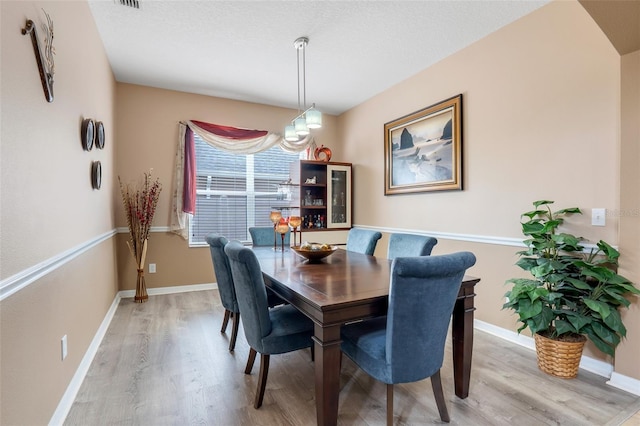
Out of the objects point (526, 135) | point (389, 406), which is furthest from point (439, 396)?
point (526, 135)

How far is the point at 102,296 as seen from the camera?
9.37 feet

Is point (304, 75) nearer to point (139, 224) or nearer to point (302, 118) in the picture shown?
point (302, 118)

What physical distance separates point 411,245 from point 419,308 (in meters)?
1.07

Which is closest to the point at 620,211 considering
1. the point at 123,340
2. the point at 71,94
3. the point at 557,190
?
the point at 557,190

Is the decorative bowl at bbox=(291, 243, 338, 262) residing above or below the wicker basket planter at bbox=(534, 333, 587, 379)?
above

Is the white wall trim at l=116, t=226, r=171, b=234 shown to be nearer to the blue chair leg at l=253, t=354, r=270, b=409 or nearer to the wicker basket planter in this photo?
the blue chair leg at l=253, t=354, r=270, b=409

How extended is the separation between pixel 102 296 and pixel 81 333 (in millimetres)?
830

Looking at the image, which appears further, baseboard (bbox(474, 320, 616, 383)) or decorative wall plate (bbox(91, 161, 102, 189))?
decorative wall plate (bbox(91, 161, 102, 189))

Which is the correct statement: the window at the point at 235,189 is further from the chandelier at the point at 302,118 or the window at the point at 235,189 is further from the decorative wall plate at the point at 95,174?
the decorative wall plate at the point at 95,174

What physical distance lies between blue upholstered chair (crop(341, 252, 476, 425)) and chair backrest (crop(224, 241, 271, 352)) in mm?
556

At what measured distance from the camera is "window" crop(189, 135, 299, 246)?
4.47 metres

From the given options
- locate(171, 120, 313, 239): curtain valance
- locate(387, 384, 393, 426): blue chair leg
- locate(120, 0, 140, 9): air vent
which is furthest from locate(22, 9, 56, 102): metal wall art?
locate(171, 120, 313, 239): curtain valance

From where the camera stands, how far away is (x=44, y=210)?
151cm

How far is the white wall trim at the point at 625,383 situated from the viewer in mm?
1909
